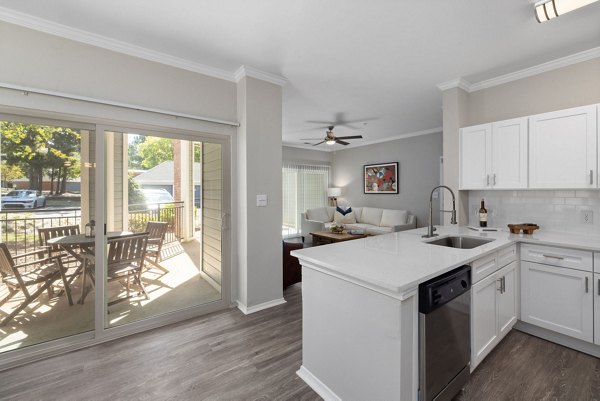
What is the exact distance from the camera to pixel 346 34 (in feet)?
7.73

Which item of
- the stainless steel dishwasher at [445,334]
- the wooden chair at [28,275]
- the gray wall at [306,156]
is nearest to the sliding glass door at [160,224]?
the wooden chair at [28,275]

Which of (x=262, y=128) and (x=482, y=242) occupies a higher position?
(x=262, y=128)

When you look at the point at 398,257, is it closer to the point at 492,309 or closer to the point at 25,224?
the point at 492,309

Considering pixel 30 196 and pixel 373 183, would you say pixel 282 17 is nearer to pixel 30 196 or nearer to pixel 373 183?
pixel 30 196

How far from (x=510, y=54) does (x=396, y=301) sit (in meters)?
2.89

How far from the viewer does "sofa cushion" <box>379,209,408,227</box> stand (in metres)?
6.29

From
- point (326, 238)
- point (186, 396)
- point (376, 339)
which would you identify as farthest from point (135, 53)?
point (326, 238)

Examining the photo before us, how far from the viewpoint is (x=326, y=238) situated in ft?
18.9

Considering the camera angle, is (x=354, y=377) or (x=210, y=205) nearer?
(x=354, y=377)

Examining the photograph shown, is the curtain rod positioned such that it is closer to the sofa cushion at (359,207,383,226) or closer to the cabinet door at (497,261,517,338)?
the cabinet door at (497,261,517,338)

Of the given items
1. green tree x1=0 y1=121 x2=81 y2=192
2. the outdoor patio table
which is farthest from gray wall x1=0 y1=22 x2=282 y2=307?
the outdoor patio table

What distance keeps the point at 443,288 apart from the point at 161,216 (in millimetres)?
2535

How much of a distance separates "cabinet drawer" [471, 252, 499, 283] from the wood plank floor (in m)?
0.73

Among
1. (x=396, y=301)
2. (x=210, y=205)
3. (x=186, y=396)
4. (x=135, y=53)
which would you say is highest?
(x=135, y=53)
